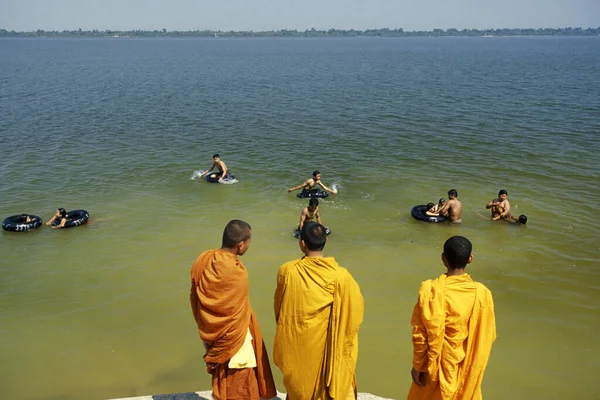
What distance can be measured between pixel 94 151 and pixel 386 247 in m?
15.6

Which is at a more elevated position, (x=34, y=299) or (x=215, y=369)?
(x=215, y=369)

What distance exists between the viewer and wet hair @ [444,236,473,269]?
4.22 meters

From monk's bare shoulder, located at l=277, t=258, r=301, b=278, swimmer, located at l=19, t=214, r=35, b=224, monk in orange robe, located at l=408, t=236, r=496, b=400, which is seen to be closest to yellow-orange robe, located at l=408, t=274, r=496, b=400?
monk in orange robe, located at l=408, t=236, r=496, b=400

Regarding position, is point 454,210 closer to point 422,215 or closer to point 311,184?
point 422,215

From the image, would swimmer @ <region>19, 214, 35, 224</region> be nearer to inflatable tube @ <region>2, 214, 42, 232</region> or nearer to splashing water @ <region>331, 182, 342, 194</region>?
inflatable tube @ <region>2, 214, 42, 232</region>

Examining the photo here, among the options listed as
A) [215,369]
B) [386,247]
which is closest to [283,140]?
[386,247]

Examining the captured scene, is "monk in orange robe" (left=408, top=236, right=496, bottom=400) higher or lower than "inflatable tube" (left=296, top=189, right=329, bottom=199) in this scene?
higher

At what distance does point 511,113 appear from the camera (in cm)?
3028

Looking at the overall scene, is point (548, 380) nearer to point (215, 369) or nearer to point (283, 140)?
point (215, 369)

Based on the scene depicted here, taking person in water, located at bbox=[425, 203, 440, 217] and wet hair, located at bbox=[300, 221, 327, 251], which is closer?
wet hair, located at bbox=[300, 221, 327, 251]

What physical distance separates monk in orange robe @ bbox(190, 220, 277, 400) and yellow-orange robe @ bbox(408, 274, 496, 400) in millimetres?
1511

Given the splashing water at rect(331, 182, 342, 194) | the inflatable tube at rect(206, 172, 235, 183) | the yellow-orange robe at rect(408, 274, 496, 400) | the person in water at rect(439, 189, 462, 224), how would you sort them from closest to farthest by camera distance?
1. the yellow-orange robe at rect(408, 274, 496, 400)
2. the person in water at rect(439, 189, 462, 224)
3. the splashing water at rect(331, 182, 342, 194)
4. the inflatable tube at rect(206, 172, 235, 183)

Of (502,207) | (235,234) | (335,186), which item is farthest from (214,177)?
(235,234)

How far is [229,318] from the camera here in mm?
4391
